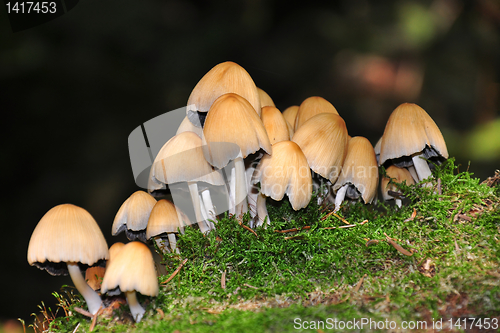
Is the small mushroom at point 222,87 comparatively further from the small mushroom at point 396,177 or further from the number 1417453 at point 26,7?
the number 1417453 at point 26,7

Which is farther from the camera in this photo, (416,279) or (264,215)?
(264,215)

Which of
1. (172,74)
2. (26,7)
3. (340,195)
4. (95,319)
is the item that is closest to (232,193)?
(340,195)

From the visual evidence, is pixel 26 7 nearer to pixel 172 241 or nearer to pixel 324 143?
pixel 172 241

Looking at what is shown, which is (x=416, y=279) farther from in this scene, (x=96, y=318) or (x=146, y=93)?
(x=146, y=93)

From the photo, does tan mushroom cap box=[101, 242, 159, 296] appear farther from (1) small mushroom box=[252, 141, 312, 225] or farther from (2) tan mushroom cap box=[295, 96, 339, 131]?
(2) tan mushroom cap box=[295, 96, 339, 131]

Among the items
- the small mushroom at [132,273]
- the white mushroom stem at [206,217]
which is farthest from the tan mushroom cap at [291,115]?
the small mushroom at [132,273]

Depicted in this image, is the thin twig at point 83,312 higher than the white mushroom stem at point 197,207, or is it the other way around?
the white mushroom stem at point 197,207

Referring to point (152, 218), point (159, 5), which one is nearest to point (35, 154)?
point (159, 5)
